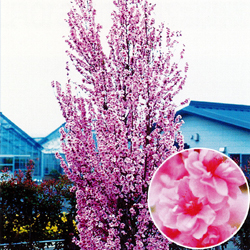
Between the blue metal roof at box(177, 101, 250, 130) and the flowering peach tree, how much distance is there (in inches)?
279

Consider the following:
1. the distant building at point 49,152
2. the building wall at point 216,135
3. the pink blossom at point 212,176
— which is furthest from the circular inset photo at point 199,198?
the distant building at point 49,152

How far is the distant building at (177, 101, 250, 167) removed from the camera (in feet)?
34.4

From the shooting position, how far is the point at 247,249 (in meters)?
5.05

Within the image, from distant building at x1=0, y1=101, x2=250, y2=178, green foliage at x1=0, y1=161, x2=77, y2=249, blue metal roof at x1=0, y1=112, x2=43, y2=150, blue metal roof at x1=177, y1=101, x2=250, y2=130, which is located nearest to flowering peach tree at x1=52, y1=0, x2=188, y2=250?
green foliage at x1=0, y1=161, x2=77, y2=249

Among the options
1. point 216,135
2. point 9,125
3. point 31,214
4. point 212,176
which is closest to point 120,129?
point 212,176

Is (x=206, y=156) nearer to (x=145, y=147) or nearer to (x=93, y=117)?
(x=145, y=147)

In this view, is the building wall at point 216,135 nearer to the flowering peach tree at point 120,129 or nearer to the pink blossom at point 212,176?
the flowering peach tree at point 120,129

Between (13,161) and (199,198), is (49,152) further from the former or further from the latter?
(199,198)

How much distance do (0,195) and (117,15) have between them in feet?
9.72

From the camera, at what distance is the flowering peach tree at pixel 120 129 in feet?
10.5

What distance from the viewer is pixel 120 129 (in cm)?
318

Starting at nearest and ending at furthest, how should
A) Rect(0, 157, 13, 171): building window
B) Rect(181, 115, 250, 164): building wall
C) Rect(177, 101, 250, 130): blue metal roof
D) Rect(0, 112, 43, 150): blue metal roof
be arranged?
Rect(177, 101, 250, 130): blue metal roof, Rect(181, 115, 250, 164): building wall, Rect(0, 112, 43, 150): blue metal roof, Rect(0, 157, 13, 171): building window

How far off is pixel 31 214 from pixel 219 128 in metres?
7.00

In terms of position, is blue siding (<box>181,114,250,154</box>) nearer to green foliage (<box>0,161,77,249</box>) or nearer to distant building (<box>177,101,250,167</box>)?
distant building (<box>177,101,250,167</box>)
